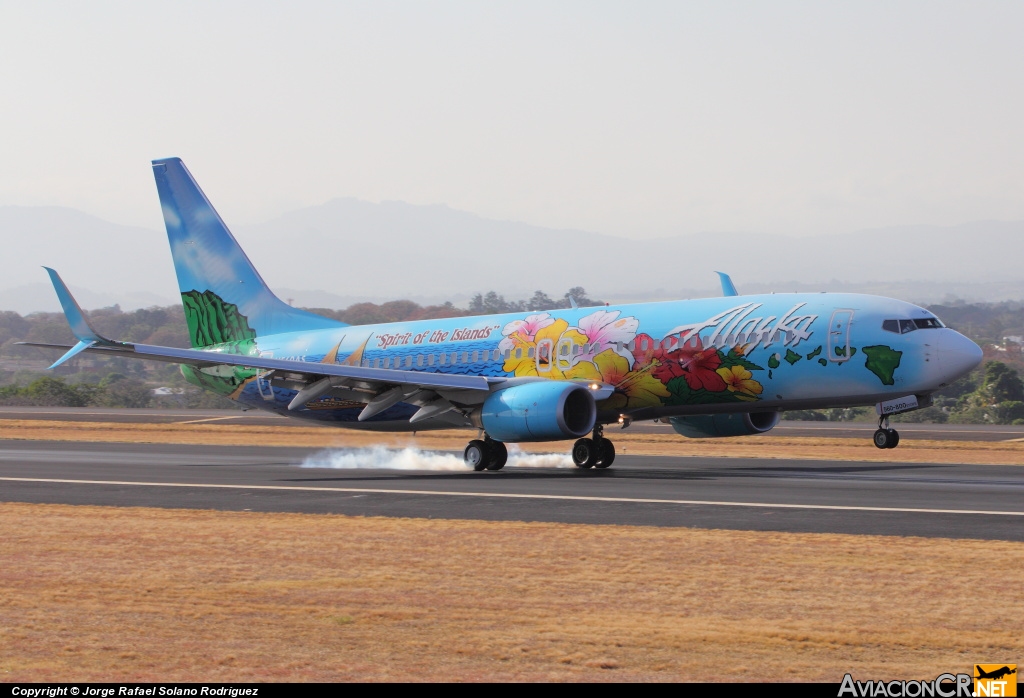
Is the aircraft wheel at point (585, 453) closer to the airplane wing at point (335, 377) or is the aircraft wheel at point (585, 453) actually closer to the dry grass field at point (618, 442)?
the airplane wing at point (335, 377)

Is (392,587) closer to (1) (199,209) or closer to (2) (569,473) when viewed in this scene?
(2) (569,473)

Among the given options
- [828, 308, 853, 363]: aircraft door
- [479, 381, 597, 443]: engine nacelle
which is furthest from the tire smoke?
[828, 308, 853, 363]: aircraft door

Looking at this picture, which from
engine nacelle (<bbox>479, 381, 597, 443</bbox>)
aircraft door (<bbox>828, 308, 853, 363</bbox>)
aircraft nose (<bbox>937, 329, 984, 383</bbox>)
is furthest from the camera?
engine nacelle (<bbox>479, 381, 597, 443</bbox>)

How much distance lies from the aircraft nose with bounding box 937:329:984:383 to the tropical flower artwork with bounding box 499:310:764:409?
4.31m

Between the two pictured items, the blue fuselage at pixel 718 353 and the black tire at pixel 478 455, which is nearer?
the blue fuselage at pixel 718 353

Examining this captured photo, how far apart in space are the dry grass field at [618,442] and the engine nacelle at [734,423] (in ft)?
16.3

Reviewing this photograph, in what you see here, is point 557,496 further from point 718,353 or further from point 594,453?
point 594,453

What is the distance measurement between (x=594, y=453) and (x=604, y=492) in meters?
8.57

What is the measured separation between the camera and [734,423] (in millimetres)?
33406

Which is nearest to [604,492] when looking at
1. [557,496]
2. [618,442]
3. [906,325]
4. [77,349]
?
[557,496]

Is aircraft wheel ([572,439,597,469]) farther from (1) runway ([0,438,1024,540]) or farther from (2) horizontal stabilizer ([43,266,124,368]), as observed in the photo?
(2) horizontal stabilizer ([43,266,124,368])

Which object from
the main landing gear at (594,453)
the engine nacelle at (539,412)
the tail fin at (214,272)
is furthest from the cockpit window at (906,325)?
the tail fin at (214,272)

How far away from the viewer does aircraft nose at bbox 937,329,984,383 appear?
2816cm

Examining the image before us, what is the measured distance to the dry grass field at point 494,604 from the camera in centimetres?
932
